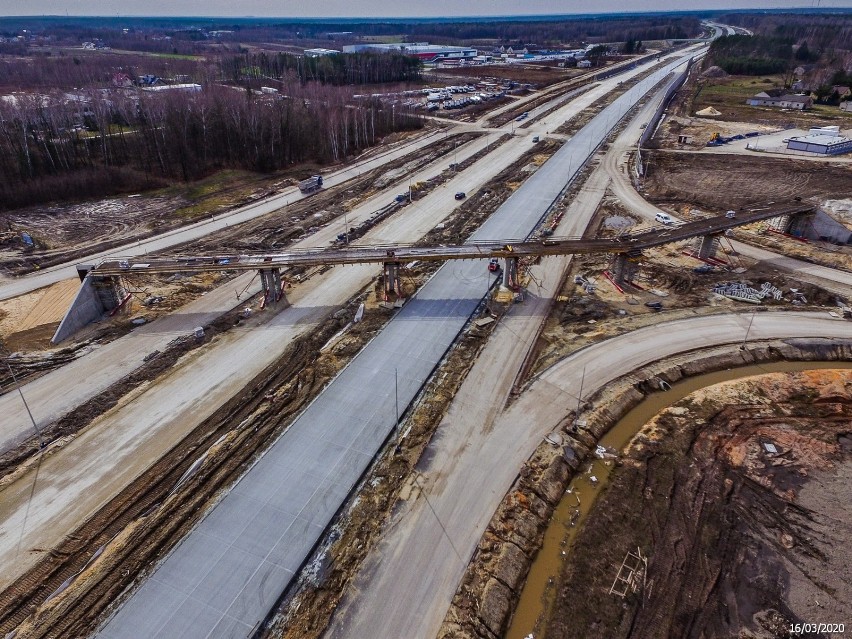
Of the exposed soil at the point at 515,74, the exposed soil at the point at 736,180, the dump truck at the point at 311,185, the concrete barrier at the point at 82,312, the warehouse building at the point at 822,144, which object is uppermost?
the exposed soil at the point at 515,74

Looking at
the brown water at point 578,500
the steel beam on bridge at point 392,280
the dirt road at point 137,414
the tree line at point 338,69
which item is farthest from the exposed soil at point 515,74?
the brown water at point 578,500

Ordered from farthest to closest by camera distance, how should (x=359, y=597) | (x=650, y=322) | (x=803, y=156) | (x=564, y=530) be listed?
(x=803, y=156)
(x=650, y=322)
(x=564, y=530)
(x=359, y=597)

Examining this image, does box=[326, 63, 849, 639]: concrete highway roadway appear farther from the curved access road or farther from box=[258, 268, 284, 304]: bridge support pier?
box=[258, 268, 284, 304]: bridge support pier

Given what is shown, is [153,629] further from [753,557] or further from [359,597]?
[753,557]

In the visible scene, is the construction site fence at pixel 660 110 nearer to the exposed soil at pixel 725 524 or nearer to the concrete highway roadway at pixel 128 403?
the exposed soil at pixel 725 524

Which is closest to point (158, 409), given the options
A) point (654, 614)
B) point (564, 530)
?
point (564, 530)

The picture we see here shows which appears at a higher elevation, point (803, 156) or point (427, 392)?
point (803, 156)

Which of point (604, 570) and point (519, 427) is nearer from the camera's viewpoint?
point (604, 570)
